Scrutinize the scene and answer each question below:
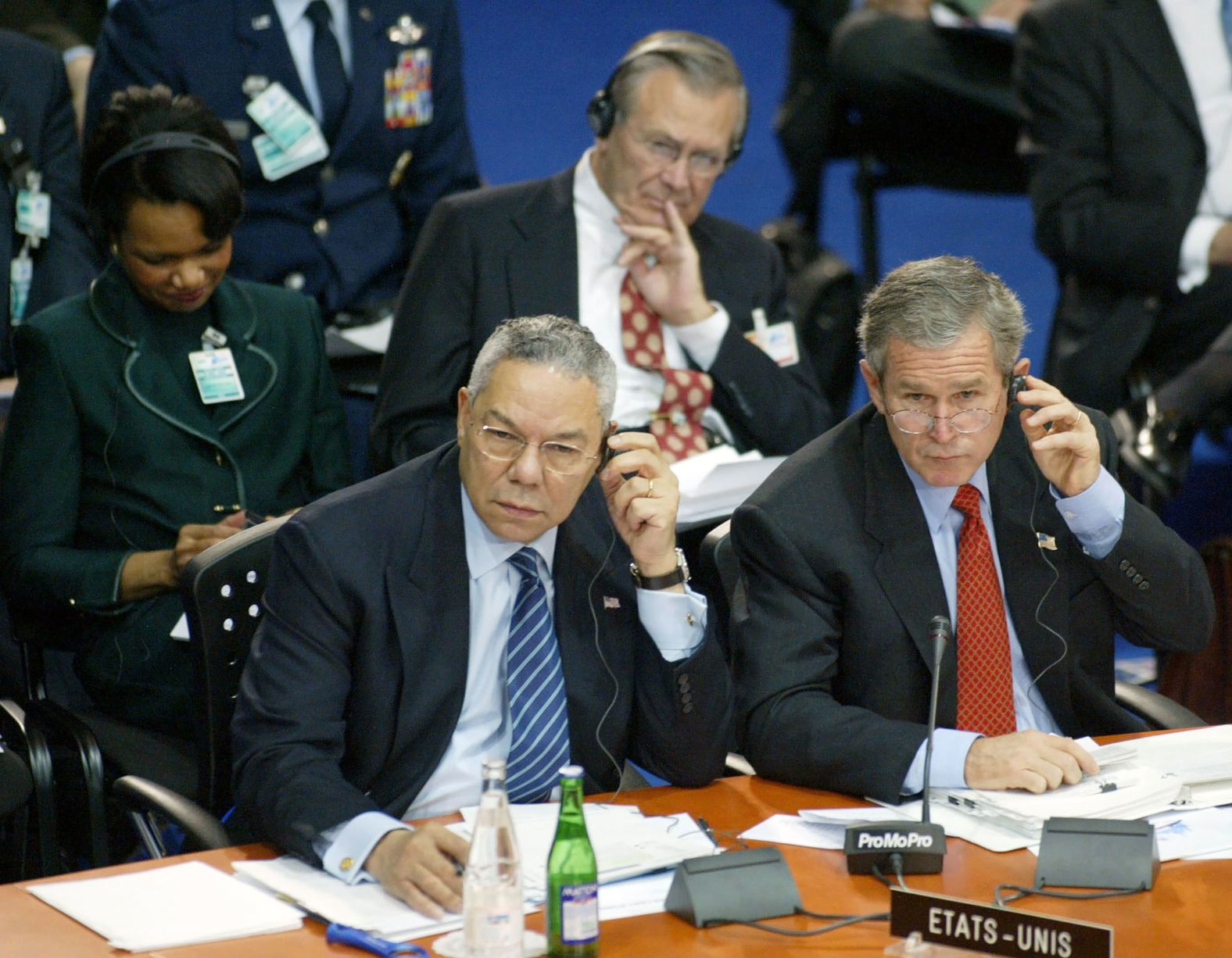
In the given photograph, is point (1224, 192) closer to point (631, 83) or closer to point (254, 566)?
point (631, 83)

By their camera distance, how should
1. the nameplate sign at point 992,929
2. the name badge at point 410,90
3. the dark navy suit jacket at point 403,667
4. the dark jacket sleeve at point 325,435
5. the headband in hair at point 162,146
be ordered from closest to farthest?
1. the nameplate sign at point 992,929
2. the dark navy suit jacket at point 403,667
3. the headband in hair at point 162,146
4. the dark jacket sleeve at point 325,435
5. the name badge at point 410,90

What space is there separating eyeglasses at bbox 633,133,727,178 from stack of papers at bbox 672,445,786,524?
71cm

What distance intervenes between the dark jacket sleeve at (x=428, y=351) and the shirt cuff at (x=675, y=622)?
118 cm

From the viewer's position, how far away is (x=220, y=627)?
8.87ft

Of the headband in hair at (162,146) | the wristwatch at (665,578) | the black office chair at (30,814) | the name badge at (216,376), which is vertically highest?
the headband in hair at (162,146)

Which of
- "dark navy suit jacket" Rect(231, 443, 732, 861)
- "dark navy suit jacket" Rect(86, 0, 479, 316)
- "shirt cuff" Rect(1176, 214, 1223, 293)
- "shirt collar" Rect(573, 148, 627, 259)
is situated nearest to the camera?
"dark navy suit jacket" Rect(231, 443, 732, 861)

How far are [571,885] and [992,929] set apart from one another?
462 mm

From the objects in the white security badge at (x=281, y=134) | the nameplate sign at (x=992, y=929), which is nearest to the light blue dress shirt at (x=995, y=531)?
the nameplate sign at (x=992, y=929)

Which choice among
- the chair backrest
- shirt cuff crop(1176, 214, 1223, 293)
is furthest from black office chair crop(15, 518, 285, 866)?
shirt cuff crop(1176, 214, 1223, 293)

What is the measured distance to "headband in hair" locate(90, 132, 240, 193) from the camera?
11.4ft

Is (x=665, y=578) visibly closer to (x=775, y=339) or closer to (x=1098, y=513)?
(x=1098, y=513)

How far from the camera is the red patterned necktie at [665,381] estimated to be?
393cm

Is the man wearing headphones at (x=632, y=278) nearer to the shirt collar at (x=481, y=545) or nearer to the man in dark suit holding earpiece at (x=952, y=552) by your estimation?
the man in dark suit holding earpiece at (x=952, y=552)

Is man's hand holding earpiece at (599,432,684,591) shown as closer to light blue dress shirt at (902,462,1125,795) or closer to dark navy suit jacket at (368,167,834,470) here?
light blue dress shirt at (902,462,1125,795)
